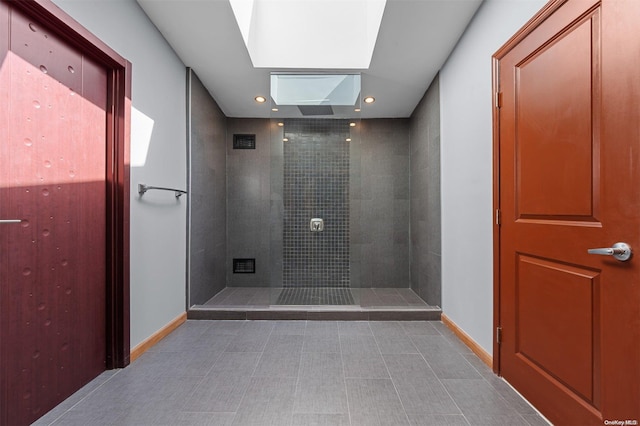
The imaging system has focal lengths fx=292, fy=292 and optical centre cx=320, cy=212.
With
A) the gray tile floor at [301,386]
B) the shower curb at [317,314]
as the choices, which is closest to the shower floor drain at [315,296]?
the shower curb at [317,314]

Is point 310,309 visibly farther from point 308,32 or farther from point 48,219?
point 308,32

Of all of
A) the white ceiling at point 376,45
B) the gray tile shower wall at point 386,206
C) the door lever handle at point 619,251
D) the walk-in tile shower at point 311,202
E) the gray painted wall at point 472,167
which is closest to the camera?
the door lever handle at point 619,251

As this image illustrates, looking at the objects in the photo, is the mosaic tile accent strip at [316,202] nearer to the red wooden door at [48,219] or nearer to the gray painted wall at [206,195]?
the gray painted wall at [206,195]

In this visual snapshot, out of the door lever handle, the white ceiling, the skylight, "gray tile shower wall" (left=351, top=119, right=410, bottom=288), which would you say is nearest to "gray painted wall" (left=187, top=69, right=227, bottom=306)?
the white ceiling

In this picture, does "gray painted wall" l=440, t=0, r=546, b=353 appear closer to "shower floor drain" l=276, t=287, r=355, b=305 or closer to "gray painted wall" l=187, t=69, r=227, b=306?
"shower floor drain" l=276, t=287, r=355, b=305

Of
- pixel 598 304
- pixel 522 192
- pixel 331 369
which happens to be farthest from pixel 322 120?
pixel 598 304

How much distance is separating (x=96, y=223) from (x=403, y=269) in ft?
11.0

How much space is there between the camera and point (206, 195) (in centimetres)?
325

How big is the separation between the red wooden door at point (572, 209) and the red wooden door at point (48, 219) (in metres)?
2.40

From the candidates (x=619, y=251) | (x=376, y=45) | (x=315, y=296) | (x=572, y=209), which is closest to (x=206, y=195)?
(x=315, y=296)

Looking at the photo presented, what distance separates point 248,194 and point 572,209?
11.3ft

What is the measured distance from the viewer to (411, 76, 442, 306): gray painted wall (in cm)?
287

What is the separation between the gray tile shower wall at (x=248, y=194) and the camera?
397 cm

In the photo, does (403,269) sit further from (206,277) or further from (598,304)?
(598,304)
